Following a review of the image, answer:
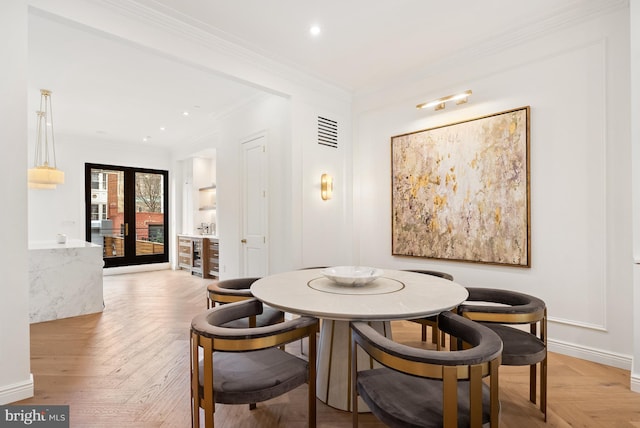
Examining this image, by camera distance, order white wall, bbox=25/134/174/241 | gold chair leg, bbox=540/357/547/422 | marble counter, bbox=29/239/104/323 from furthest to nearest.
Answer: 1. white wall, bbox=25/134/174/241
2. marble counter, bbox=29/239/104/323
3. gold chair leg, bbox=540/357/547/422

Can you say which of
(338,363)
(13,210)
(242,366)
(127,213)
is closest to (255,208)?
(13,210)

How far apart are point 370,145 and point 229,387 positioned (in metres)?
3.65

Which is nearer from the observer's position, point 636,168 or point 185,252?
point 636,168

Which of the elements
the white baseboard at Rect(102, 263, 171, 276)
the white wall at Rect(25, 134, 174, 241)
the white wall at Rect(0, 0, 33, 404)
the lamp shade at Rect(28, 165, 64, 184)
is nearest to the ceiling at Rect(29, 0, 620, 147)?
the white wall at Rect(0, 0, 33, 404)

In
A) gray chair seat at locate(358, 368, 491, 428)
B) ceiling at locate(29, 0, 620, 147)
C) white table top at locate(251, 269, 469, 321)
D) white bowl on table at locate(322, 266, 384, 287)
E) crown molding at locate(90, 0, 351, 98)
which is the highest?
ceiling at locate(29, 0, 620, 147)

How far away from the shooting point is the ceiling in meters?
2.73

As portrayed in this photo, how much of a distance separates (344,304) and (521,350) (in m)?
1.07

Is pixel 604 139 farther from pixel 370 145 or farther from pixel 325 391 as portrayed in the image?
pixel 325 391

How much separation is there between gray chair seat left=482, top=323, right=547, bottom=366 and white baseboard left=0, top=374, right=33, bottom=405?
3.03 metres

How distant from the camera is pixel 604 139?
264cm

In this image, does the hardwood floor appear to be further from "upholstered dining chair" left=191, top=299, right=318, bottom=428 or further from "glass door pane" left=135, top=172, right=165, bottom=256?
"glass door pane" left=135, top=172, right=165, bottom=256

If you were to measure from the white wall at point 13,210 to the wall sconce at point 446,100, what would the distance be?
359 cm

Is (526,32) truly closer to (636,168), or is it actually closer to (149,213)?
(636,168)

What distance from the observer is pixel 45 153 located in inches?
251
